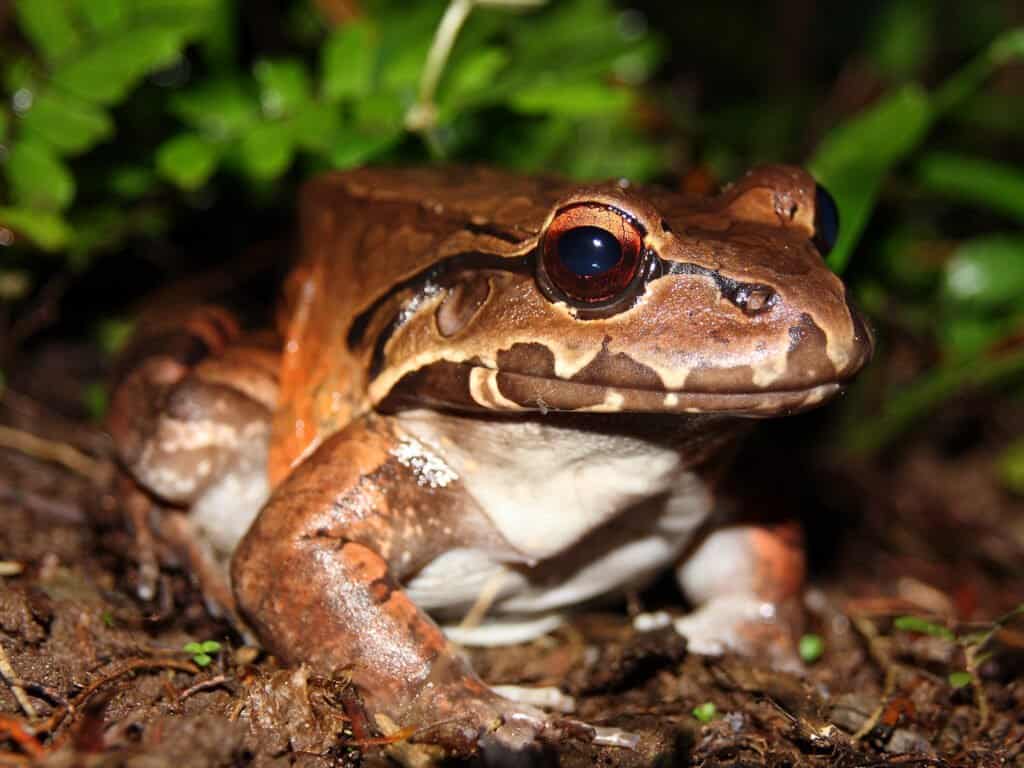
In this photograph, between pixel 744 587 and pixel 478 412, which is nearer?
pixel 478 412

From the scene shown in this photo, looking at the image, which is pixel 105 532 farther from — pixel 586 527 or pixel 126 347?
pixel 586 527

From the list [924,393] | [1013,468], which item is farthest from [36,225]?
[1013,468]

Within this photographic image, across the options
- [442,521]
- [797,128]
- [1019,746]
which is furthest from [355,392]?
[797,128]

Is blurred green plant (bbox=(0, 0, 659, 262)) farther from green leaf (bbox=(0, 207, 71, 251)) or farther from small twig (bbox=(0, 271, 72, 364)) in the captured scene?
small twig (bbox=(0, 271, 72, 364))

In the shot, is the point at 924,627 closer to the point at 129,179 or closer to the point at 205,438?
the point at 205,438

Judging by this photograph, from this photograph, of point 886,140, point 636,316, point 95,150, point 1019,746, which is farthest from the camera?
point 95,150

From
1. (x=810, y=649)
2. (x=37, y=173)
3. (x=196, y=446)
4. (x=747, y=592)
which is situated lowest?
(x=810, y=649)

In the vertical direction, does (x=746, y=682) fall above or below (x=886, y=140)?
below
